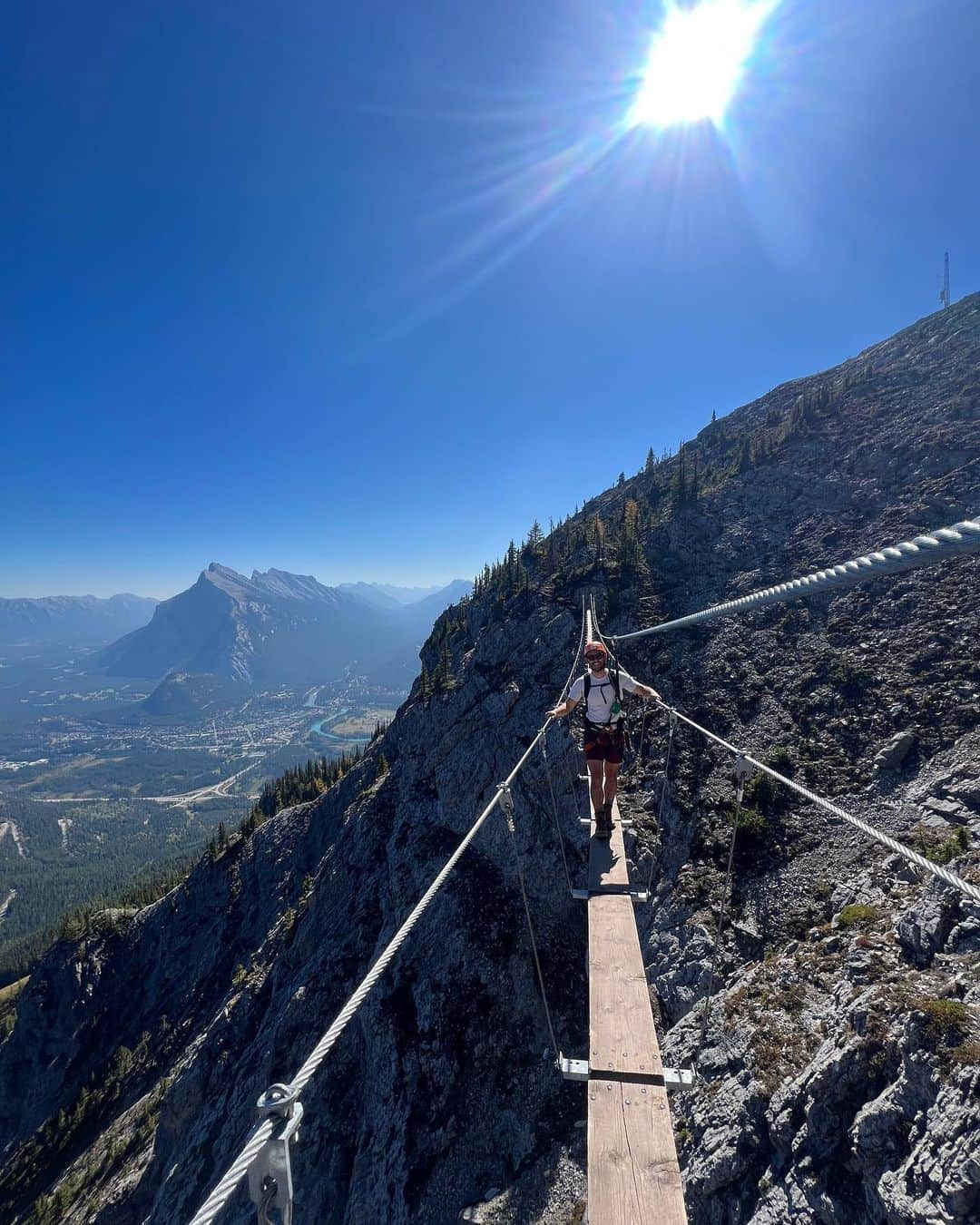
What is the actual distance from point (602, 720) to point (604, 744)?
62 cm

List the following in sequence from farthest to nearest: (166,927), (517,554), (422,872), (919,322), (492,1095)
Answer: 1. (919,322)
2. (517,554)
3. (166,927)
4. (422,872)
5. (492,1095)

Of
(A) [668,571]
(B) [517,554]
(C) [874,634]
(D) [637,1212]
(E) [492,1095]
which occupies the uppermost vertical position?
(B) [517,554]

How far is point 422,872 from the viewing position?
29.8m

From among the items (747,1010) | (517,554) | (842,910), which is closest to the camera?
(747,1010)

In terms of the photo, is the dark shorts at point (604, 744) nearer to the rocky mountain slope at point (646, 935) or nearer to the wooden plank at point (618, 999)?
the wooden plank at point (618, 999)

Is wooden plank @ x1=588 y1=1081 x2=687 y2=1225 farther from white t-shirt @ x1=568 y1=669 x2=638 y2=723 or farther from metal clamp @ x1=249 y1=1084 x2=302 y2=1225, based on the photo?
white t-shirt @ x1=568 y1=669 x2=638 y2=723

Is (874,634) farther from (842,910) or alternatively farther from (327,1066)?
(327,1066)

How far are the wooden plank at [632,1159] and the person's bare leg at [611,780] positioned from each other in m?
Result: 4.75

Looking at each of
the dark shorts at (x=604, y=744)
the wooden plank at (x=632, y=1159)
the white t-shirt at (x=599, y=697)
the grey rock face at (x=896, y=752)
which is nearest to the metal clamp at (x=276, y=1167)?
the wooden plank at (x=632, y=1159)

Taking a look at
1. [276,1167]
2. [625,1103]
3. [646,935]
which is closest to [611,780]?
[625,1103]

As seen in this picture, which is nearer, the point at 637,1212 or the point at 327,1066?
the point at 637,1212

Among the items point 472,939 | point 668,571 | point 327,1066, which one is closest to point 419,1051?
point 472,939

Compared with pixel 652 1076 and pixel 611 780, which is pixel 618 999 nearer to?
pixel 652 1076

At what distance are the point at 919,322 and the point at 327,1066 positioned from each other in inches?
5176
